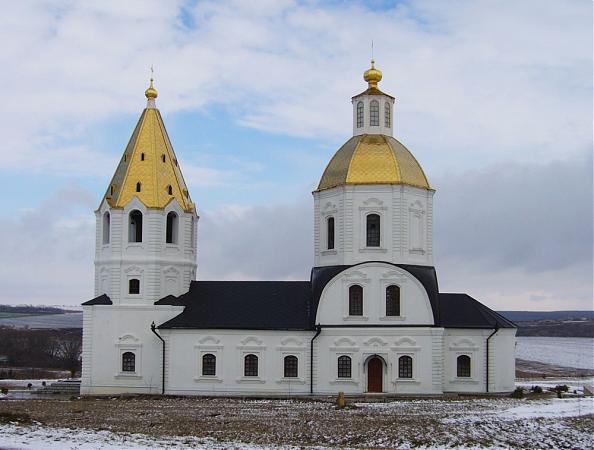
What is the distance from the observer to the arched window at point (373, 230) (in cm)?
4397

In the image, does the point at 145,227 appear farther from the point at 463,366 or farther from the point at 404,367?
the point at 463,366

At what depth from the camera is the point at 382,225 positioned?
43844 millimetres

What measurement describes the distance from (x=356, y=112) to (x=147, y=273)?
45.7 ft

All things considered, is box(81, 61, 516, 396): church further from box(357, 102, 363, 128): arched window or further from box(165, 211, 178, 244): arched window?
box(357, 102, 363, 128): arched window

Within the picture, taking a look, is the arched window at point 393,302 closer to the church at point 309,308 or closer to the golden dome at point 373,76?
the church at point 309,308

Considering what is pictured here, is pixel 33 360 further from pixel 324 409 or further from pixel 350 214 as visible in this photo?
pixel 324 409

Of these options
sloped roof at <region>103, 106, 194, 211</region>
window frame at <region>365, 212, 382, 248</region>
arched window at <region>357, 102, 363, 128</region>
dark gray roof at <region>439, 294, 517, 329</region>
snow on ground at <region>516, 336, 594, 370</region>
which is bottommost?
snow on ground at <region>516, 336, 594, 370</region>

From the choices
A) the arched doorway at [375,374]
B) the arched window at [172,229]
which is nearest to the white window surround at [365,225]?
the arched doorway at [375,374]

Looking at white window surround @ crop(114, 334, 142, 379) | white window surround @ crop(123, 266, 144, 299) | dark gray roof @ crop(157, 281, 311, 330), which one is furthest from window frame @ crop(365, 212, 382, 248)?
white window surround @ crop(114, 334, 142, 379)

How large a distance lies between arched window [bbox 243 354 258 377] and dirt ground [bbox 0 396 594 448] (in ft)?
18.5

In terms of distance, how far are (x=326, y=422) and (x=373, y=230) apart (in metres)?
15.6

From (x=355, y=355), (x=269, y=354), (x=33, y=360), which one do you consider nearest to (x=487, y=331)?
(x=355, y=355)

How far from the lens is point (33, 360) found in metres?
78.8

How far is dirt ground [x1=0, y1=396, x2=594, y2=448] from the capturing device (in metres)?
26.5
